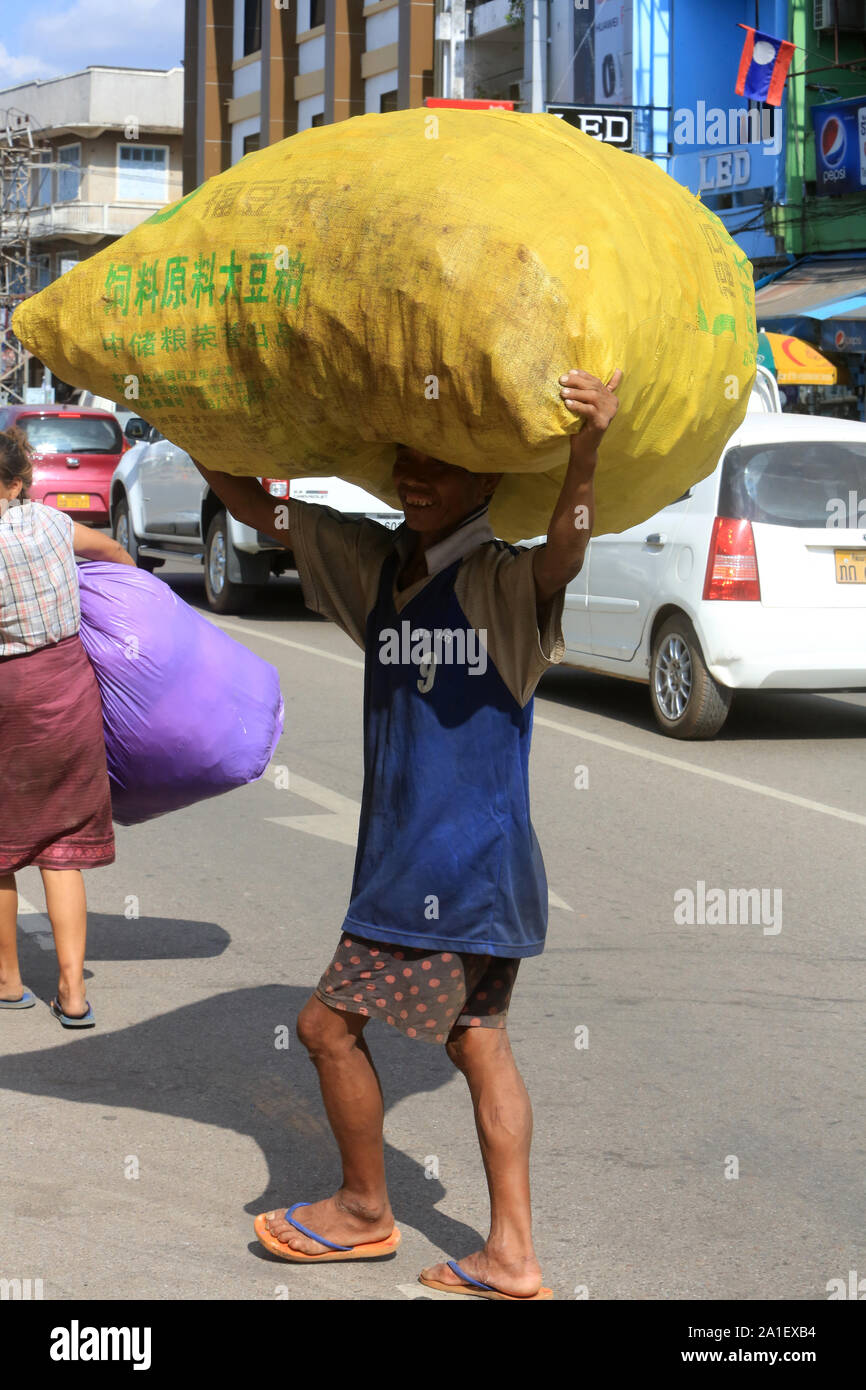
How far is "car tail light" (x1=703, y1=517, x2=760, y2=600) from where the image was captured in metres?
9.51

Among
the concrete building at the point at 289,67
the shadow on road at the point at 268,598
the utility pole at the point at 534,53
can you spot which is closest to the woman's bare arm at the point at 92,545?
the shadow on road at the point at 268,598

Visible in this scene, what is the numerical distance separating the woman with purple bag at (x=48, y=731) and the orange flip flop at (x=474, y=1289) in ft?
6.38

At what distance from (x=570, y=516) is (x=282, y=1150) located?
1882 millimetres

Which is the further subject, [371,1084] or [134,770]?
[134,770]

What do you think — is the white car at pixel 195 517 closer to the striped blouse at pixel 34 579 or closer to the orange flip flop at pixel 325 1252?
the striped blouse at pixel 34 579

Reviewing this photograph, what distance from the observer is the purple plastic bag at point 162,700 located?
213 inches

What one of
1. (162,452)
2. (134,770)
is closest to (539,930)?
(134,770)

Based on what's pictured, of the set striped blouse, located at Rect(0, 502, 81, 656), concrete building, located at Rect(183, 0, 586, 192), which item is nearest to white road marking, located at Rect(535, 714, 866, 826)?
striped blouse, located at Rect(0, 502, 81, 656)

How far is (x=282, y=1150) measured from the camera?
14.0 feet

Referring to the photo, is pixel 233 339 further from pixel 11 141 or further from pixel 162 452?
pixel 11 141

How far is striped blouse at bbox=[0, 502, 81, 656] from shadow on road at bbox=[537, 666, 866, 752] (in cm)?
505

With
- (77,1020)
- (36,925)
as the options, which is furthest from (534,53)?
(77,1020)

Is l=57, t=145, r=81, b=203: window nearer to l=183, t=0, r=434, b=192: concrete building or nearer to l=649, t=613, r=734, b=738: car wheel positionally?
l=183, t=0, r=434, b=192: concrete building

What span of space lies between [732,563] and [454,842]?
6.35 meters
